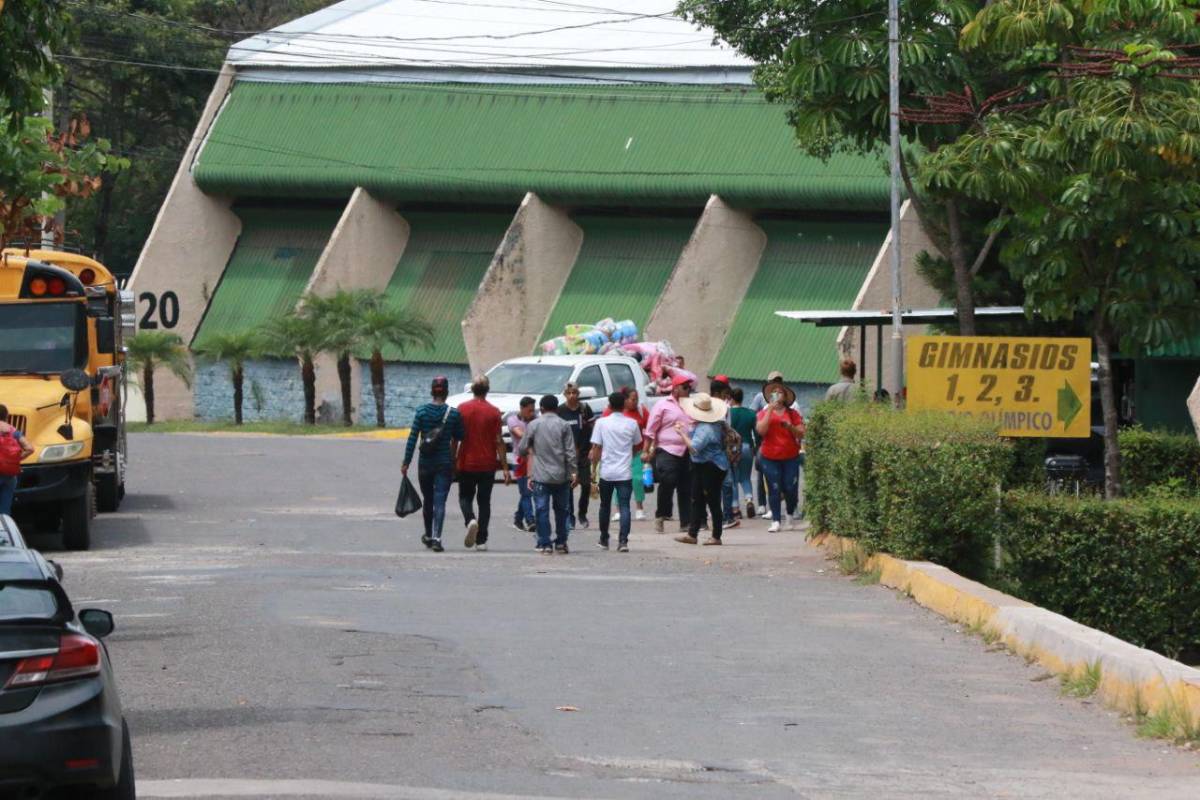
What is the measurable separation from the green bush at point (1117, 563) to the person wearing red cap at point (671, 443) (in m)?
6.00

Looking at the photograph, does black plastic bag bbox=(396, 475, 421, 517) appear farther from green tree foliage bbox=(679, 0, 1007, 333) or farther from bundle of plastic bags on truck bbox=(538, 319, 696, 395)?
bundle of plastic bags on truck bbox=(538, 319, 696, 395)

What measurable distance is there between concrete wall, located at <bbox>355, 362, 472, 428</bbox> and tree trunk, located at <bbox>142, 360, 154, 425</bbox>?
5654mm

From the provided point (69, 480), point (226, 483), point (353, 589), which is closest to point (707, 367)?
point (226, 483)

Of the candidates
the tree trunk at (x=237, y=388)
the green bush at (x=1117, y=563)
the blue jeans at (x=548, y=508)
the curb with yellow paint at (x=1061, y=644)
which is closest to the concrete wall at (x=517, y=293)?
the tree trunk at (x=237, y=388)

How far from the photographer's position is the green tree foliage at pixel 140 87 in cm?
5478

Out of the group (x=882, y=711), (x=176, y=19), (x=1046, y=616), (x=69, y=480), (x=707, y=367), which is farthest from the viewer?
(x=176, y=19)

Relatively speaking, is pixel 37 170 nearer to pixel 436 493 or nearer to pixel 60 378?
pixel 60 378

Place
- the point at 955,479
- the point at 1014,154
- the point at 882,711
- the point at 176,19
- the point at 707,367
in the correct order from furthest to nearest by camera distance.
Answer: the point at 176,19 → the point at 707,367 → the point at 1014,154 → the point at 955,479 → the point at 882,711

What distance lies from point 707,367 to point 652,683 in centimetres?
3409

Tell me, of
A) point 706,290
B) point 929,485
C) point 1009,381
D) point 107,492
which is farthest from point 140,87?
point 929,485

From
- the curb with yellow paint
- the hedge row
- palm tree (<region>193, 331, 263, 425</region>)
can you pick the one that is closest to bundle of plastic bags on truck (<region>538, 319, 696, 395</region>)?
palm tree (<region>193, 331, 263, 425</region>)

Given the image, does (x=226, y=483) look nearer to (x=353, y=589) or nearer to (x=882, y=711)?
(x=353, y=589)

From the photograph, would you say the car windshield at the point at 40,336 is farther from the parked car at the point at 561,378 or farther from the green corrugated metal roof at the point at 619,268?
the green corrugated metal roof at the point at 619,268

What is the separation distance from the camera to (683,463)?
21453 mm
